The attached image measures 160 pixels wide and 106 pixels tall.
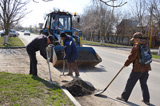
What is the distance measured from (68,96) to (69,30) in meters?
7.72

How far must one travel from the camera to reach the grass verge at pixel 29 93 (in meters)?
4.10

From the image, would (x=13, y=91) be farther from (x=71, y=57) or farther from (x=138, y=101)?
(x=138, y=101)

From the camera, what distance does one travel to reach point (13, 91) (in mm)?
4605

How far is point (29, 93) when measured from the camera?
4590mm

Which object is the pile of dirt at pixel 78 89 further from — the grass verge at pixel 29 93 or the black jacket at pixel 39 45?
the black jacket at pixel 39 45

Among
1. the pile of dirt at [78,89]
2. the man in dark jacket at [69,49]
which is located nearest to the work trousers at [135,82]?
the pile of dirt at [78,89]

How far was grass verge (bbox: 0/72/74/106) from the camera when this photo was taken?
4.10m

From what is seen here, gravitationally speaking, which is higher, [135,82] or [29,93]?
[135,82]

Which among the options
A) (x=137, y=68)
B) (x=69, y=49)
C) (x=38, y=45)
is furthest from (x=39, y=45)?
(x=137, y=68)

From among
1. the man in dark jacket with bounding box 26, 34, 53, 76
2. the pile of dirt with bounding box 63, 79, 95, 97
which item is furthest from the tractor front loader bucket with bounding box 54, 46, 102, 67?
the pile of dirt with bounding box 63, 79, 95, 97

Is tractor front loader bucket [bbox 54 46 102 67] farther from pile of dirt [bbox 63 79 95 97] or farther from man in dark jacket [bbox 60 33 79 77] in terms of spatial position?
pile of dirt [bbox 63 79 95 97]

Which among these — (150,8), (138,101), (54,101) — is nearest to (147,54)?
(138,101)

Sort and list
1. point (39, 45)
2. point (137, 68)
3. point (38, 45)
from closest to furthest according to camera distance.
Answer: point (137, 68)
point (39, 45)
point (38, 45)

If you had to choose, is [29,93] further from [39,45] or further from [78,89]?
[39,45]
